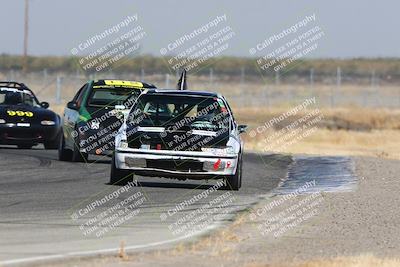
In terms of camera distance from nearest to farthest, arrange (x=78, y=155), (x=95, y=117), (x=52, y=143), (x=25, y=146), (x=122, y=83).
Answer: (x=95, y=117)
(x=78, y=155)
(x=122, y=83)
(x=52, y=143)
(x=25, y=146)

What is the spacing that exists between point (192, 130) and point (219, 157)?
62 cm

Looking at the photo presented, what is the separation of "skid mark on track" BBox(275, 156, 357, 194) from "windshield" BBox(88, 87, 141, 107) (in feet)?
10.9

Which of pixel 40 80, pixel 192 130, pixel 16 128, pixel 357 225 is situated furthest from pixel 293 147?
pixel 40 80

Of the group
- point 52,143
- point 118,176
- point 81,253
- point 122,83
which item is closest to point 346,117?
point 52,143

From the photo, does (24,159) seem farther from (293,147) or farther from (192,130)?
(293,147)

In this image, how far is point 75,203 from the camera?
15.0 metres

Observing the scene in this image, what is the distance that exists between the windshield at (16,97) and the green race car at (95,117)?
12.4 ft

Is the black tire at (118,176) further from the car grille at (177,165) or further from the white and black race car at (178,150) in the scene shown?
the car grille at (177,165)

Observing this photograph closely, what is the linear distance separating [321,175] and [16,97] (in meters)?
8.64

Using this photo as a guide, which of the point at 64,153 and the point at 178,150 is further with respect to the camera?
the point at 64,153

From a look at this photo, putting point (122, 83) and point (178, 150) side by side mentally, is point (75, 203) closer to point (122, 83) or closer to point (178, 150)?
point (178, 150)

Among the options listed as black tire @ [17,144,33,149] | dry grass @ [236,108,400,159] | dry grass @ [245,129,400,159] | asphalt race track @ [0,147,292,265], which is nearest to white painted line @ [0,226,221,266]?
asphalt race track @ [0,147,292,265]

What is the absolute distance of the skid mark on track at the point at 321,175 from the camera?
18156 mm

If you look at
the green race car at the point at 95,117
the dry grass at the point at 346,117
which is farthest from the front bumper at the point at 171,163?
the dry grass at the point at 346,117
